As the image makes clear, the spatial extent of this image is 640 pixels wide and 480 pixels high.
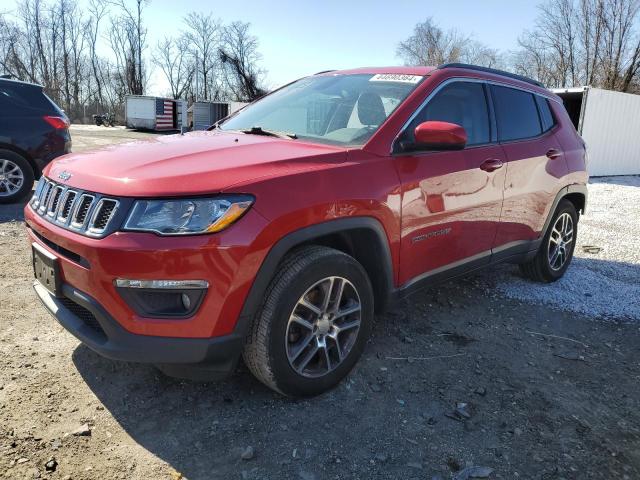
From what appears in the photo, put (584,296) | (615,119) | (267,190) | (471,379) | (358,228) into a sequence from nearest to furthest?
1. (267,190)
2. (358,228)
3. (471,379)
4. (584,296)
5. (615,119)

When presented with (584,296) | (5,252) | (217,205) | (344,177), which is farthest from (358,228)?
(5,252)

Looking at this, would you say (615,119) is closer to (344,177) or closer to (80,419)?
(344,177)

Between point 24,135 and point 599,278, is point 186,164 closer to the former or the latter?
point 599,278

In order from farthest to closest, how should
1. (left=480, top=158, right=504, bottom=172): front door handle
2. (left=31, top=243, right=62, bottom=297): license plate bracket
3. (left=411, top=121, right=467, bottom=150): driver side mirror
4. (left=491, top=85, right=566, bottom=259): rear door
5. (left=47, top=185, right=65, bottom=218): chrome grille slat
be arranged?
(left=491, top=85, right=566, bottom=259): rear door, (left=480, top=158, right=504, bottom=172): front door handle, (left=411, top=121, right=467, bottom=150): driver side mirror, (left=47, top=185, right=65, bottom=218): chrome grille slat, (left=31, top=243, right=62, bottom=297): license plate bracket

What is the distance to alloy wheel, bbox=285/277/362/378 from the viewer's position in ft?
8.62

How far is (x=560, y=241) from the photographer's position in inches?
192

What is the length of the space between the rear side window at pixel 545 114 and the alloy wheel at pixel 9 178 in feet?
22.3

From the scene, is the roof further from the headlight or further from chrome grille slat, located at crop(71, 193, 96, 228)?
chrome grille slat, located at crop(71, 193, 96, 228)

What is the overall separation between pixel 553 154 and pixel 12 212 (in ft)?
22.2

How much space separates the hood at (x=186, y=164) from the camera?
223 centimetres

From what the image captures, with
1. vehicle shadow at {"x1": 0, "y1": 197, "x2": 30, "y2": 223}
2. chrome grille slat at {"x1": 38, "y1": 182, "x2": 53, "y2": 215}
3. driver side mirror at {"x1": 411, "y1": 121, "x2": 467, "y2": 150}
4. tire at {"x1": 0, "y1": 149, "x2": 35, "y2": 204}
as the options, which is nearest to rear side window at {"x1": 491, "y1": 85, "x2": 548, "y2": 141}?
driver side mirror at {"x1": 411, "y1": 121, "x2": 467, "y2": 150}

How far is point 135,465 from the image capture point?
87.9 inches

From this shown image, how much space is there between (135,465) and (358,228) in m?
1.56

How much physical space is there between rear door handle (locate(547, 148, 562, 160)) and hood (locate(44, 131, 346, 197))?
2.42 m
